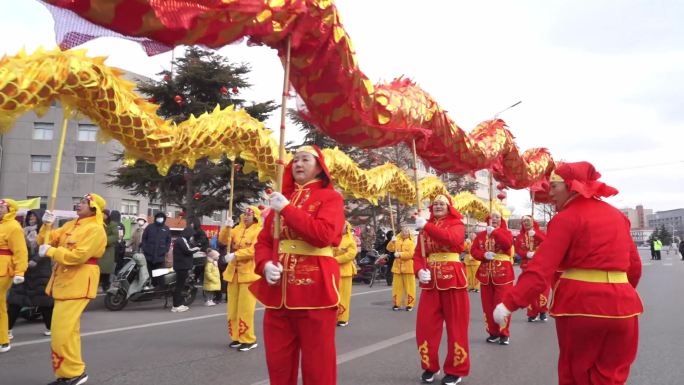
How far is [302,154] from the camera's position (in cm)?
356

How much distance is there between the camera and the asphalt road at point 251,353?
5.20m

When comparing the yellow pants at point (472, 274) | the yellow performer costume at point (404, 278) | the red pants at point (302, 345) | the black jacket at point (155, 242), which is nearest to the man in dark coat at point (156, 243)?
the black jacket at point (155, 242)

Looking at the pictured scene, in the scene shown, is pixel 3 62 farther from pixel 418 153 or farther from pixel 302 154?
pixel 418 153

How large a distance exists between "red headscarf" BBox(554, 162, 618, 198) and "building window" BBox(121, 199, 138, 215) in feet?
104

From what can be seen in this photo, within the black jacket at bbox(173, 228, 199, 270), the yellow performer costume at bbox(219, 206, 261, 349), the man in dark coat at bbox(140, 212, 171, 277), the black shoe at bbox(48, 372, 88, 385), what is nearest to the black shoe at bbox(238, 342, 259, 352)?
the yellow performer costume at bbox(219, 206, 261, 349)

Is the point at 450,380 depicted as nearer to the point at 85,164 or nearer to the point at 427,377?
the point at 427,377

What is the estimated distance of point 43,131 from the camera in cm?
3250

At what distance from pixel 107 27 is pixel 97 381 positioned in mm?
3519

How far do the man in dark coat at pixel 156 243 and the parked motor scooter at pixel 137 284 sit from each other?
0.23 m

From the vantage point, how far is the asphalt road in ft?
17.1

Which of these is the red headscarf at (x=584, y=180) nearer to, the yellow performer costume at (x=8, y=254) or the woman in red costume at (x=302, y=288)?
the woman in red costume at (x=302, y=288)

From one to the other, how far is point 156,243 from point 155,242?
0.03 m

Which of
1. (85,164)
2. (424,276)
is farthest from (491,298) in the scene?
(85,164)

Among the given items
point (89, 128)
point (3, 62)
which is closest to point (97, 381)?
point (3, 62)
